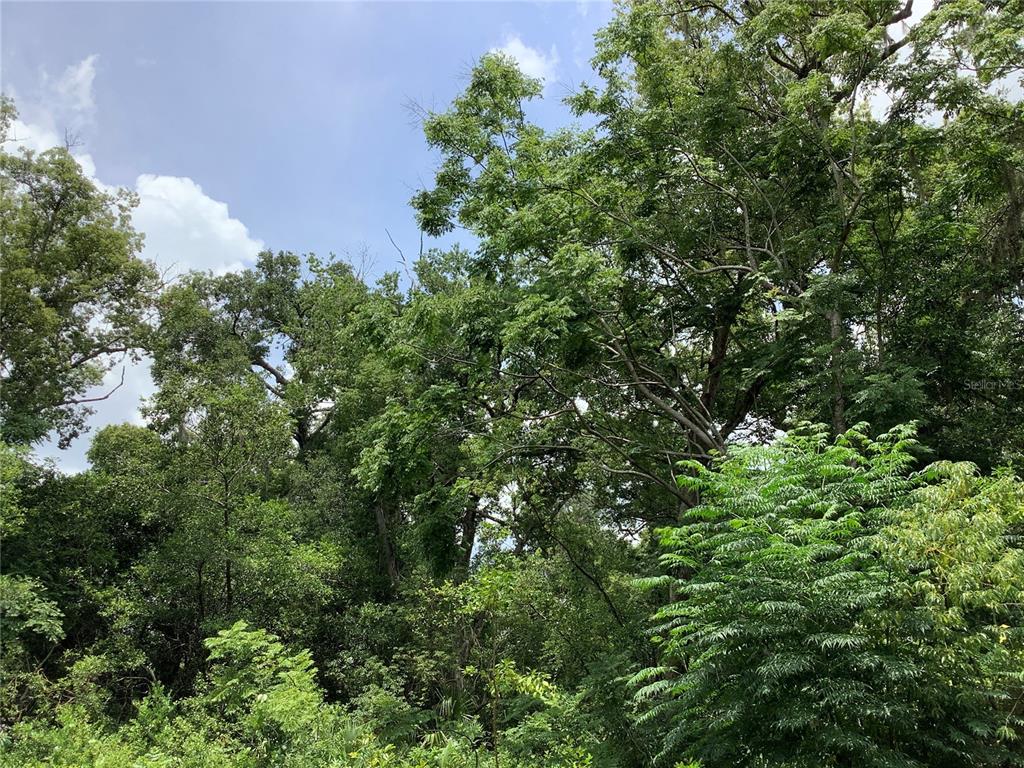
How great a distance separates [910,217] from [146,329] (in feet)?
62.4

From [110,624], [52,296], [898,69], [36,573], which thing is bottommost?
[110,624]

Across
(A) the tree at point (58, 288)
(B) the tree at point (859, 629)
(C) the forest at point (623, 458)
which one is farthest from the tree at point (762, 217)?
(A) the tree at point (58, 288)

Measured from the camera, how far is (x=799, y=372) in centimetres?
990

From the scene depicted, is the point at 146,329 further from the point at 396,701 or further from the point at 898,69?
the point at 898,69

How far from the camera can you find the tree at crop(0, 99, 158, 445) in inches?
608

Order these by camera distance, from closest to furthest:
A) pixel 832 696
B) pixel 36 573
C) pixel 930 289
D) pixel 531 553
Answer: pixel 832 696 → pixel 930 289 → pixel 531 553 → pixel 36 573

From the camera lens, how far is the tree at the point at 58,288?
1545cm

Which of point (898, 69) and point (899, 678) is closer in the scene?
point (899, 678)

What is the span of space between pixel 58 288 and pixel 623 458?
15036mm

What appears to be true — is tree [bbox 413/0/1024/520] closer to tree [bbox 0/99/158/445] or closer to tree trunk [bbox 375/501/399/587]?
tree trunk [bbox 375/501/399/587]

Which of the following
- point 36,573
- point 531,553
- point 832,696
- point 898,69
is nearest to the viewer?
point 832,696

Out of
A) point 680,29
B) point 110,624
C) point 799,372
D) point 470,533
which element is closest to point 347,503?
point 470,533

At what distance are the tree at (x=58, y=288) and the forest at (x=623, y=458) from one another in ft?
0.31

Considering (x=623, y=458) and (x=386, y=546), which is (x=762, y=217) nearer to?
(x=623, y=458)
